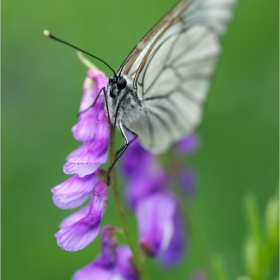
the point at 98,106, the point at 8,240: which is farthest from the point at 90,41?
the point at 98,106

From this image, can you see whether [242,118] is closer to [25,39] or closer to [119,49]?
[119,49]

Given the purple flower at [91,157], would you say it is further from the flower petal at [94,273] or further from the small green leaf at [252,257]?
the small green leaf at [252,257]

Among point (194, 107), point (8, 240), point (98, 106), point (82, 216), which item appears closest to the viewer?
point (82, 216)

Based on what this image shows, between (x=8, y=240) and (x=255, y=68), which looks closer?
(x=8, y=240)

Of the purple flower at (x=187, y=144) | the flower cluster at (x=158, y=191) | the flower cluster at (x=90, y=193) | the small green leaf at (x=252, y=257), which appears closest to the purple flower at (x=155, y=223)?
the flower cluster at (x=158, y=191)

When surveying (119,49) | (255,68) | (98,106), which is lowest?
(255,68)

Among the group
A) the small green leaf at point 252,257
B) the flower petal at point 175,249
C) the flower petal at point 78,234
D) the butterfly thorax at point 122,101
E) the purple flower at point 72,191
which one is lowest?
the small green leaf at point 252,257

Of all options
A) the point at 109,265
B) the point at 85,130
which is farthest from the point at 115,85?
the point at 109,265
